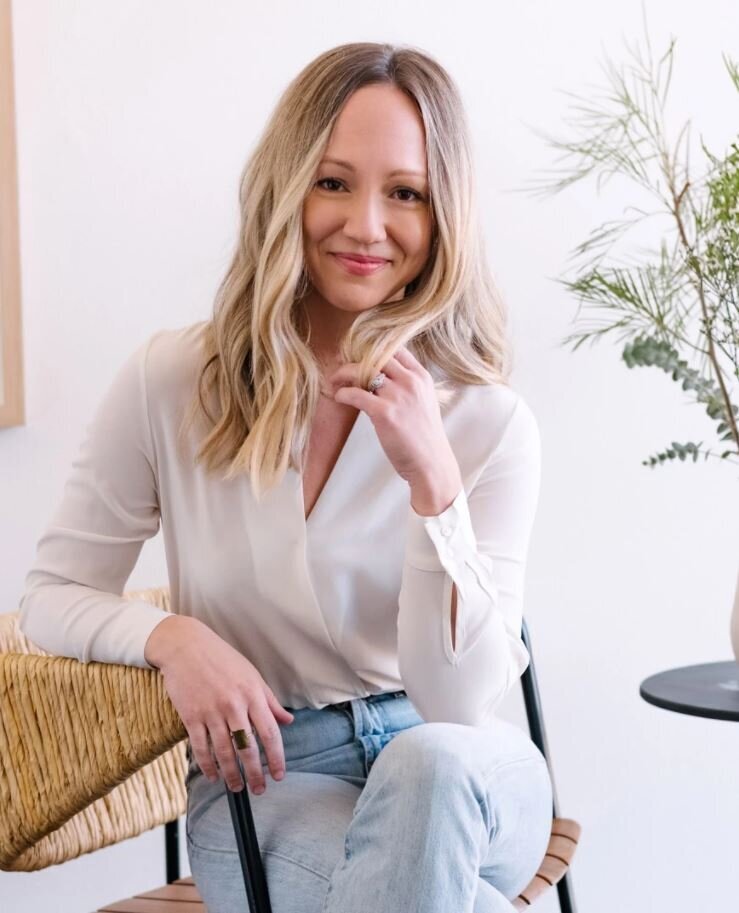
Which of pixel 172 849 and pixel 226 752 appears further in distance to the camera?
pixel 172 849

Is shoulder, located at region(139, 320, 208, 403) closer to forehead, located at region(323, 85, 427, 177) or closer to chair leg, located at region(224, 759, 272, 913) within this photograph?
forehead, located at region(323, 85, 427, 177)

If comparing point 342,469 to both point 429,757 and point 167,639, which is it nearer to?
point 167,639

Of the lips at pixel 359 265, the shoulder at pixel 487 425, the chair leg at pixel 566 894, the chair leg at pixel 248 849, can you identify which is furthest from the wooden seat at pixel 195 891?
the lips at pixel 359 265

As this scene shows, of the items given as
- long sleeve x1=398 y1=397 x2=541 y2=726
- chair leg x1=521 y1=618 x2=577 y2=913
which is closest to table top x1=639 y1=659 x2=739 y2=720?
chair leg x1=521 y1=618 x2=577 y2=913

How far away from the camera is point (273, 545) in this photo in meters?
1.37

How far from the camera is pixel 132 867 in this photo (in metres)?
2.13

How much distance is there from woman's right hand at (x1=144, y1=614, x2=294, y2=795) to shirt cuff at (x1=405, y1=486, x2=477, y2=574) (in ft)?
0.66

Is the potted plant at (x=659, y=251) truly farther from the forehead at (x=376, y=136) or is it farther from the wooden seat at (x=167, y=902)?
the wooden seat at (x=167, y=902)

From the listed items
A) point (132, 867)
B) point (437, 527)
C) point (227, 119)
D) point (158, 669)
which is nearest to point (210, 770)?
point (158, 669)

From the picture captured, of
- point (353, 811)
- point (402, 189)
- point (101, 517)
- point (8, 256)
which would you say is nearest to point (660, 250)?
point (402, 189)

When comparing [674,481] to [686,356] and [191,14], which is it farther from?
[191,14]

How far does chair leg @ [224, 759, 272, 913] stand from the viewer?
3.76 feet

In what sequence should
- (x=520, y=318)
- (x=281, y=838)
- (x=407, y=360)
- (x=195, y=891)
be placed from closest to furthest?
(x=281, y=838) → (x=407, y=360) → (x=195, y=891) → (x=520, y=318)

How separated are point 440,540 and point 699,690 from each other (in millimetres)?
662
